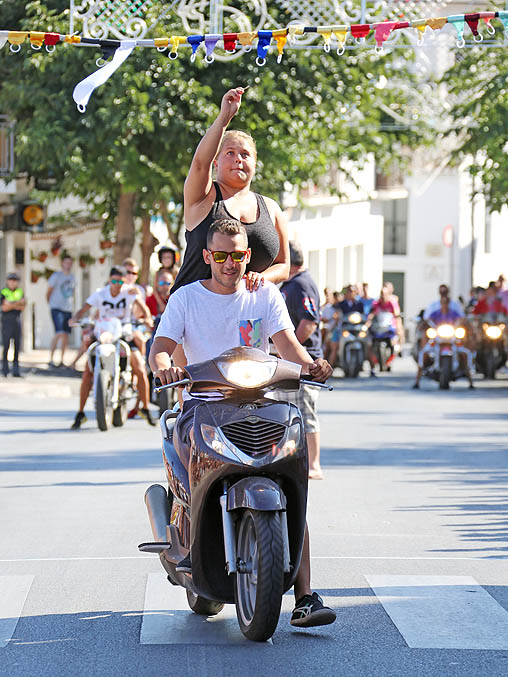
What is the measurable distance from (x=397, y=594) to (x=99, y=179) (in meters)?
20.6

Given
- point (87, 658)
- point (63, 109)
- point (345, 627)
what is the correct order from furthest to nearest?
point (63, 109)
point (345, 627)
point (87, 658)

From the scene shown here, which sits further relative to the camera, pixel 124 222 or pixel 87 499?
pixel 124 222

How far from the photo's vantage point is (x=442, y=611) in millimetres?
6922

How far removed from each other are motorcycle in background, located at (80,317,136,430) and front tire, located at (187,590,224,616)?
925 centimetres

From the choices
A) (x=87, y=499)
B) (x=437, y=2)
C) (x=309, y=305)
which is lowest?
Result: (x=87, y=499)

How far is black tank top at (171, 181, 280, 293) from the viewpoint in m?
7.54

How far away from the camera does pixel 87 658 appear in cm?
608

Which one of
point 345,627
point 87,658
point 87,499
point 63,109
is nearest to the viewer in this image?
point 87,658

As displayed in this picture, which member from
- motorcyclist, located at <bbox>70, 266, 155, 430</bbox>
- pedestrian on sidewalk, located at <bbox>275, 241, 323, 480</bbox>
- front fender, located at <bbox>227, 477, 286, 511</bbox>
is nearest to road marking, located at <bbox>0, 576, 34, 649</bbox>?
front fender, located at <bbox>227, 477, 286, 511</bbox>

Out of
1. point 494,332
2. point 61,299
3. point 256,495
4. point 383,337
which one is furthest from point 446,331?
point 256,495

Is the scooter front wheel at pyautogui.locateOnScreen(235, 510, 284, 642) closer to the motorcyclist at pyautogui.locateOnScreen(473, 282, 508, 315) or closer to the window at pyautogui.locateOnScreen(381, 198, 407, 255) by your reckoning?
the motorcyclist at pyautogui.locateOnScreen(473, 282, 508, 315)

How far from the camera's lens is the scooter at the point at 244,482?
602 centimetres

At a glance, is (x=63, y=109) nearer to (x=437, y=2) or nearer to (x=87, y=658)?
(x=437, y=2)

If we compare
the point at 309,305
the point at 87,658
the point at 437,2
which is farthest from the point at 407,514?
the point at 437,2
